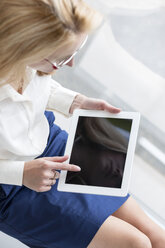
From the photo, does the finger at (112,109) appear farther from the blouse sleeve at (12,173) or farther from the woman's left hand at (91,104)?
the blouse sleeve at (12,173)

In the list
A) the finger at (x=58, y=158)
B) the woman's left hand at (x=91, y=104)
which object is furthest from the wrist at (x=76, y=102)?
the finger at (x=58, y=158)

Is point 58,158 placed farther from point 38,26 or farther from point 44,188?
point 38,26

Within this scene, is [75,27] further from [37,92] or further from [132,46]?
[132,46]

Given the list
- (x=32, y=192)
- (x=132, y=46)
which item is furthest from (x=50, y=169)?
(x=132, y=46)

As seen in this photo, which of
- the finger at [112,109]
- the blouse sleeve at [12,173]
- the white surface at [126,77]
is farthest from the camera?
the white surface at [126,77]

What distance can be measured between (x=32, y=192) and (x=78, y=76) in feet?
2.76

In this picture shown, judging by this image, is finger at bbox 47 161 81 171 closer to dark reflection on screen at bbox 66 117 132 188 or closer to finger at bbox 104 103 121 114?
dark reflection on screen at bbox 66 117 132 188

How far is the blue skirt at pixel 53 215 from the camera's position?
42.9 inches

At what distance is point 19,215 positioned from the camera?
112 centimetres

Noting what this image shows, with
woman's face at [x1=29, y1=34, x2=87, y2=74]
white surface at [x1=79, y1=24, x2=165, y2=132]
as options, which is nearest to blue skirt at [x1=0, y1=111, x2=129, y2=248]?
woman's face at [x1=29, y1=34, x2=87, y2=74]

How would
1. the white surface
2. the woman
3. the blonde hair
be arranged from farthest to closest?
the white surface → the woman → the blonde hair

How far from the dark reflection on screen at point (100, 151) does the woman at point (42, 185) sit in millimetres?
40

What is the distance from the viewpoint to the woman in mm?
950

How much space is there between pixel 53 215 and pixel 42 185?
11cm
